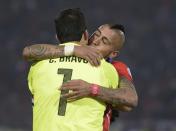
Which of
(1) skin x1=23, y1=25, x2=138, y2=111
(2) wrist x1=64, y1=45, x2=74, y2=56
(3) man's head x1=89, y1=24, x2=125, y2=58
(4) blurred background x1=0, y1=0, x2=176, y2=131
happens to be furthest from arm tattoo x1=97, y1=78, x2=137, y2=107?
(4) blurred background x1=0, y1=0, x2=176, y2=131

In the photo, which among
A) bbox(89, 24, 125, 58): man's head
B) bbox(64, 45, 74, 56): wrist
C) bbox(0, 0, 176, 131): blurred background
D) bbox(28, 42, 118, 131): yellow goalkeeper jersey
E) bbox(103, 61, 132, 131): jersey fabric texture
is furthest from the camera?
bbox(0, 0, 176, 131): blurred background

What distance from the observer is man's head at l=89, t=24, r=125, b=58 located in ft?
16.5

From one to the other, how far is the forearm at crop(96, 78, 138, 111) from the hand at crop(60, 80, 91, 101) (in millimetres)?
97

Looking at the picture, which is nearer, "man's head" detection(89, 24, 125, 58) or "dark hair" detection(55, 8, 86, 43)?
"dark hair" detection(55, 8, 86, 43)

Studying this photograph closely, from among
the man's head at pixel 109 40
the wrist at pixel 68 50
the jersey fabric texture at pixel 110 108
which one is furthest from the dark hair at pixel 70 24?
the man's head at pixel 109 40

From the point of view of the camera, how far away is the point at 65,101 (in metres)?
4.34

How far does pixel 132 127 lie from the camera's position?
1350cm

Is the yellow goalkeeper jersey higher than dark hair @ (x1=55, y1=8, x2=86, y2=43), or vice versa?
dark hair @ (x1=55, y1=8, x2=86, y2=43)

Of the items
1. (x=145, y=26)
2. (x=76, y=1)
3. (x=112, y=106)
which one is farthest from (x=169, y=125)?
(x=112, y=106)

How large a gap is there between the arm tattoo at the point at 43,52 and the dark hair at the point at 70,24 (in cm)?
10

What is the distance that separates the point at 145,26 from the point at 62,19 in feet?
37.5

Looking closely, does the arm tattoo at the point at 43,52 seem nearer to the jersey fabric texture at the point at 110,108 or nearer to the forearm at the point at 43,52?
the forearm at the point at 43,52

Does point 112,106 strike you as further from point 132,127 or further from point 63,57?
point 132,127

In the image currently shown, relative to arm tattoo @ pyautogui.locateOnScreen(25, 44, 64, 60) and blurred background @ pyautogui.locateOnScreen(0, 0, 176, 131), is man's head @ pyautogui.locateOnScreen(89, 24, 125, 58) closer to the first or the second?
arm tattoo @ pyautogui.locateOnScreen(25, 44, 64, 60)
